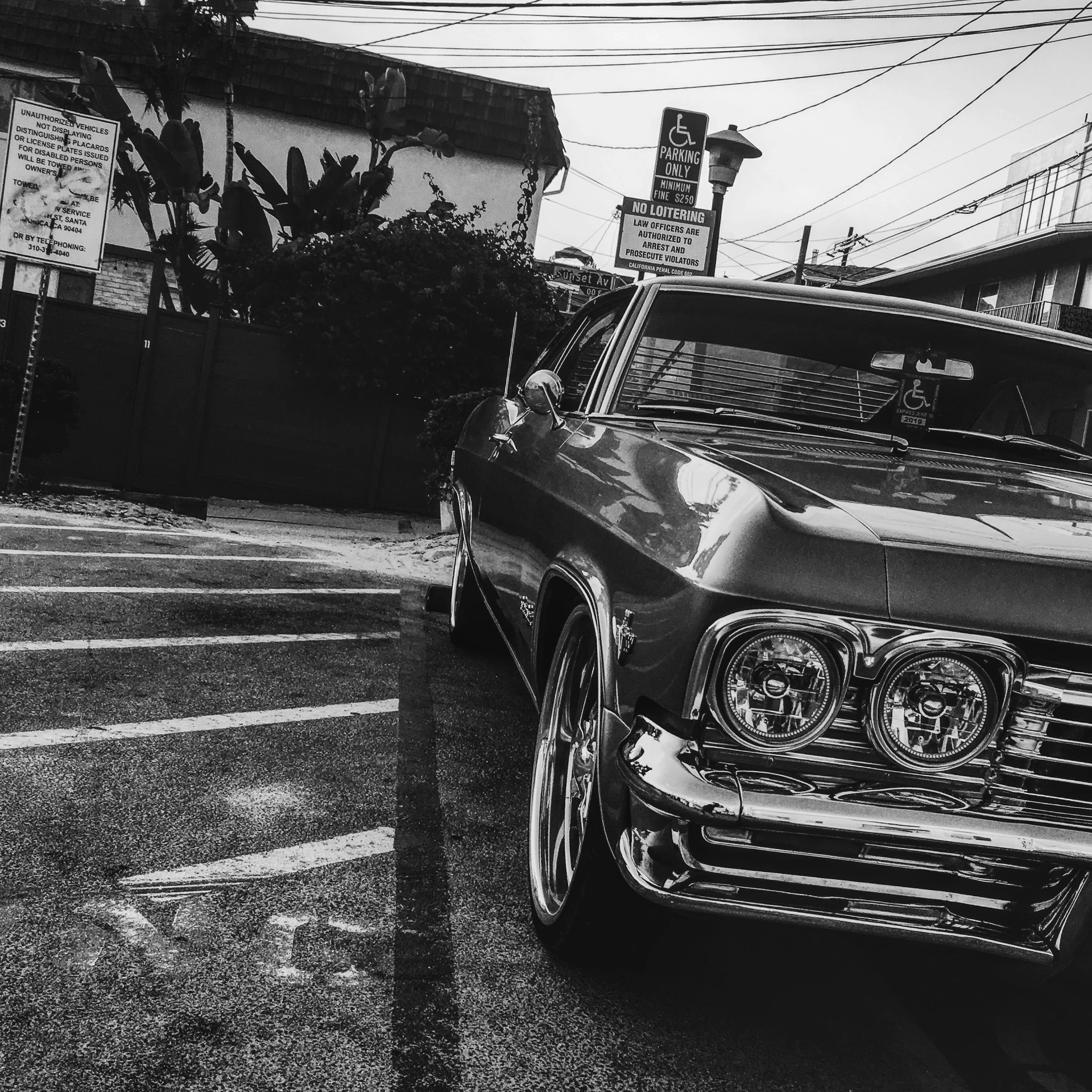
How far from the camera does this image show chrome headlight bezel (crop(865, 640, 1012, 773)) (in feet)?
6.69

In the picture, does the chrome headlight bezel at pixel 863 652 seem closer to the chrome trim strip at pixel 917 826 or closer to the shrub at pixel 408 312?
the chrome trim strip at pixel 917 826

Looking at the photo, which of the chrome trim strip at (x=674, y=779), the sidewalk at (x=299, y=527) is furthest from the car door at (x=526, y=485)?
the sidewalk at (x=299, y=527)

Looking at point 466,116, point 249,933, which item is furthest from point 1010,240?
point 249,933

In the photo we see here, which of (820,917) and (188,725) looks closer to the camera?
(820,917)

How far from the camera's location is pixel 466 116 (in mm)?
19672

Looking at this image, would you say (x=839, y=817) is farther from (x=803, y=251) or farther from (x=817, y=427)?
(x=803, y=251)

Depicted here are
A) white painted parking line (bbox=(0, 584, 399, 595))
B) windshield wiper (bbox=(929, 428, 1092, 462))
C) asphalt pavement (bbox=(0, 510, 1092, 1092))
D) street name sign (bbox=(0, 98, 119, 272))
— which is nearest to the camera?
asphalt pavement (bbox=(0, 510, 1092, 1092))

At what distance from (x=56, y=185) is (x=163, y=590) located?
4835 mm

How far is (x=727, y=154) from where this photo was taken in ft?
35.8

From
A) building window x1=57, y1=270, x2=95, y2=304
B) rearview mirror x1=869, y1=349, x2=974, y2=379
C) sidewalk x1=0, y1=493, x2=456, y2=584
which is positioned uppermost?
building window x1=57, y1=270, x2=95, y2=304

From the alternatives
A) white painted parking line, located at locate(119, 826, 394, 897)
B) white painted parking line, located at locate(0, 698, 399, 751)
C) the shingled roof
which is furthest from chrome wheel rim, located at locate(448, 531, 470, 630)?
the shingled roof

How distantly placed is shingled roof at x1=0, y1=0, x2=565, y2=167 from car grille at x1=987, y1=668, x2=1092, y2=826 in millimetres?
18624

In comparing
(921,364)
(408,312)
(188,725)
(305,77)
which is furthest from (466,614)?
(305,77)

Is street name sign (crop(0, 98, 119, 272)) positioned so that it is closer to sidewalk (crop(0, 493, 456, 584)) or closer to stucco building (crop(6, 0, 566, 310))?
sidewalk (crop(0, 493, 456, 584))
